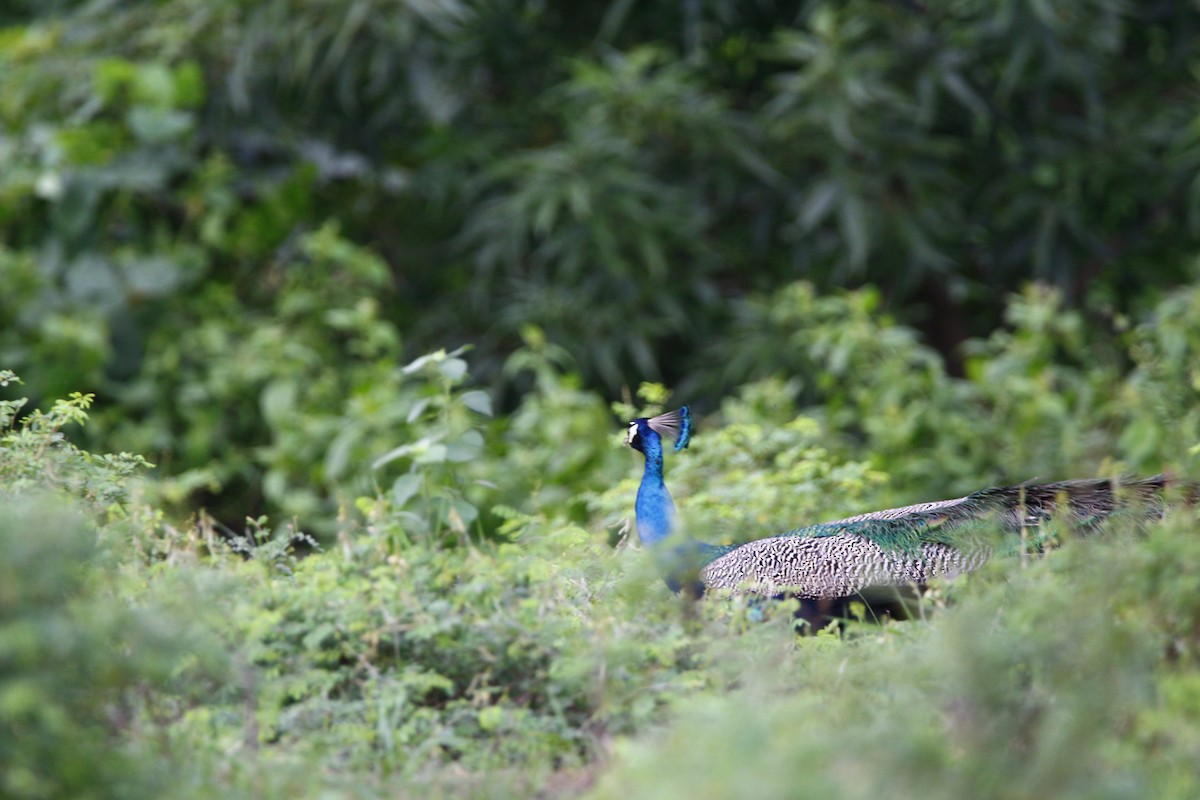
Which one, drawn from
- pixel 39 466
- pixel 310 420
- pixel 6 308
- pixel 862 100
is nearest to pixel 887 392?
pixel 862 100

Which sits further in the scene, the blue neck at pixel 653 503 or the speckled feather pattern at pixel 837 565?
the blue neck at pixel 653 503

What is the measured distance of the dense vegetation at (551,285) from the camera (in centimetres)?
405

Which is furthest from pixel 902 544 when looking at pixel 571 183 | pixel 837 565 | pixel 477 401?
pixel 571 183

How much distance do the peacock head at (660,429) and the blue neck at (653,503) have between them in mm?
25

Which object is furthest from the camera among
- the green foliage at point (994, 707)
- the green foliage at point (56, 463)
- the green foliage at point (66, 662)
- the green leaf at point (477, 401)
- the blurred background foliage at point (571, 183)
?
the blurred background foliage at point (571, 183)

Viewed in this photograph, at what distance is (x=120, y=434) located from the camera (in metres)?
8.04

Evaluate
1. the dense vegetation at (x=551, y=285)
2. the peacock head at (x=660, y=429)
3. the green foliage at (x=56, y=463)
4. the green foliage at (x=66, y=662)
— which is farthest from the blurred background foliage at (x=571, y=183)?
the green foliage at (x=66, y=662)

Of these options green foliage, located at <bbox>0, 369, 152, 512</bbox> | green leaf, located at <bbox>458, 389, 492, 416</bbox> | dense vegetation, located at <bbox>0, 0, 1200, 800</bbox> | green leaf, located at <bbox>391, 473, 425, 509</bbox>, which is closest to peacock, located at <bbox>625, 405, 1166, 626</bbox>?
dense vegetation, located at <bbox>0, 0, 1200, 800</bbox>

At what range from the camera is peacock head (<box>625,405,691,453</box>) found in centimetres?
496

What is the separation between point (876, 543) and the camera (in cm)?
465

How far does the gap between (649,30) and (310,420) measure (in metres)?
3.34

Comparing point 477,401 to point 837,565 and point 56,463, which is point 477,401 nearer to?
point 837,565

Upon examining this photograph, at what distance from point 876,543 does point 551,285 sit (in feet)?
14.8

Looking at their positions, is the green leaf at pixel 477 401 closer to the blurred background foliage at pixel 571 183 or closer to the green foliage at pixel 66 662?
the green foliage at pixel 66 662
